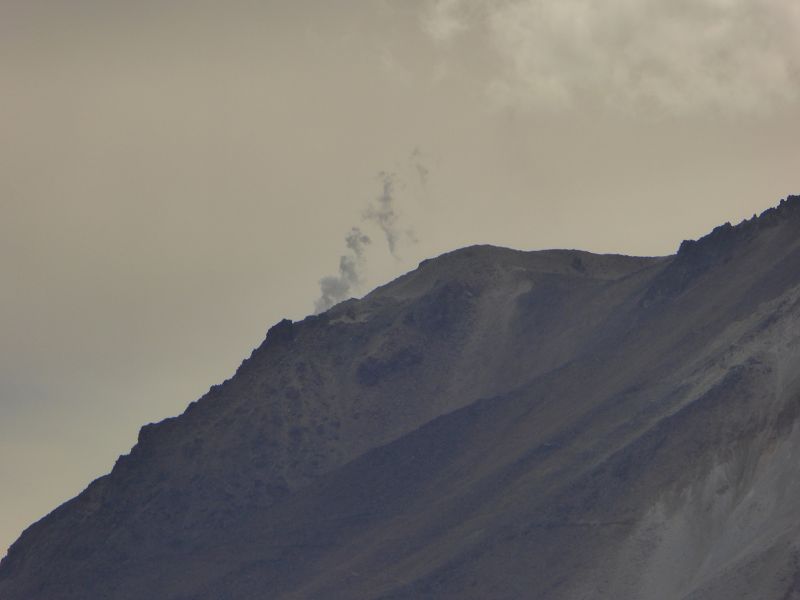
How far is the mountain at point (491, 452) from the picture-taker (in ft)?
311

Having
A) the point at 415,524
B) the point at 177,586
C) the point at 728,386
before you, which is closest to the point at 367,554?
the point at 415,524

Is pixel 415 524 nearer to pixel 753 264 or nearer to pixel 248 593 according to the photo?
pixel 248 593

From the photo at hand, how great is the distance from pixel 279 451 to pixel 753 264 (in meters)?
31.5

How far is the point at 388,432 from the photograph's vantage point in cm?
12912

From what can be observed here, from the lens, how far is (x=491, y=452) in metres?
117

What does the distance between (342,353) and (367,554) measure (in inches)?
1128

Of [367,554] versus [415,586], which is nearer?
[415,586]

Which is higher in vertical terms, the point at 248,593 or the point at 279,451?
the point at 279,451

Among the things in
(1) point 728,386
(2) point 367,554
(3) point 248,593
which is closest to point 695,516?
(1) point 728,386

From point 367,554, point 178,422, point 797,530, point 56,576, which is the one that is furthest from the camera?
point 178,422

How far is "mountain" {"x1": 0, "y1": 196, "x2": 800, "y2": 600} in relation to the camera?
94938mm

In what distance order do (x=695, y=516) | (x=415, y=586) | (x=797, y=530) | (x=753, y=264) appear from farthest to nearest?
1. (x=753, y=264)
2. (x=415, y=586)
3. (x=695, y=516)
4. (x=797, y=530)

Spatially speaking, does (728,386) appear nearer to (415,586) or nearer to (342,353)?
(415,586)

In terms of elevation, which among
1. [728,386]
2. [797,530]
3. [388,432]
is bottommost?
[797,530]
